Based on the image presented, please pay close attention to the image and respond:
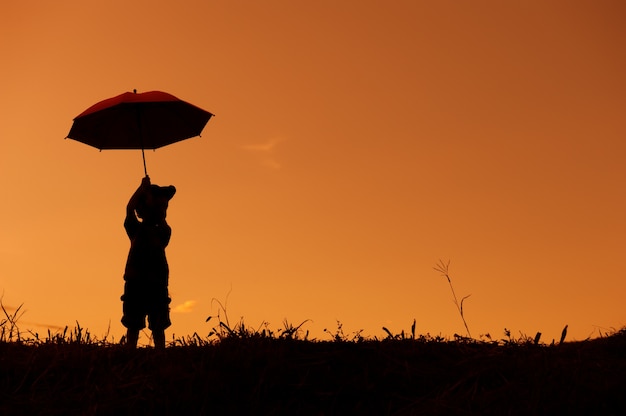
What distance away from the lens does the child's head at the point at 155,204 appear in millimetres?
8508

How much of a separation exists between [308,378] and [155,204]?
4.23 meters

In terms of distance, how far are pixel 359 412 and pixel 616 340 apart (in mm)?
4134

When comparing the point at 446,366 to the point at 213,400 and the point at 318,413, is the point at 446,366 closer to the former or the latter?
the point at 318,413

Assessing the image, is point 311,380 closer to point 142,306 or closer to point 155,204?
point 142,306

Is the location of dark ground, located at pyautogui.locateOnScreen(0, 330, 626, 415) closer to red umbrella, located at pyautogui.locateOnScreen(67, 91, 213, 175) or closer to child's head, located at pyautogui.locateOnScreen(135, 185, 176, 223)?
child's head, located at pyautogui.locateOnScreen(135, 185, 176, 223)

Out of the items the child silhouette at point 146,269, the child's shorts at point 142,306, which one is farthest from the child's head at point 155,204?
the child's shorts at point 142,306

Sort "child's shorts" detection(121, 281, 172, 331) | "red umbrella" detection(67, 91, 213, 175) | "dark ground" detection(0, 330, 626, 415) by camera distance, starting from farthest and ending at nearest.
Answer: "red umbrella" detection(67, 91, 213, 175), "child's shorts" detection(121, 281, 172, 331), "dark ground" detection(0, 330, 626, 415)

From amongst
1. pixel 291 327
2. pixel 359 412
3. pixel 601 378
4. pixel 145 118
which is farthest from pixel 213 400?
pixel 145 118

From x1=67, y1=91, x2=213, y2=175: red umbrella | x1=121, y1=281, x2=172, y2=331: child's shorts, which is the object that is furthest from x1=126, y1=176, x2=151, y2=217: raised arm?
x1=121, y1=281, x2=172, y2=331: child's shorts

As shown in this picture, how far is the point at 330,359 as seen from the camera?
5293 millimetres

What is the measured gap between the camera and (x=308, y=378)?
4.99 metres

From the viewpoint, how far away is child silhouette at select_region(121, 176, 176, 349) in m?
8.44

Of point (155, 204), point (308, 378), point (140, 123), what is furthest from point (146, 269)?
point (308, 378)

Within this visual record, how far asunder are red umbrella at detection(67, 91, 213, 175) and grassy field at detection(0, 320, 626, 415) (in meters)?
3.85
